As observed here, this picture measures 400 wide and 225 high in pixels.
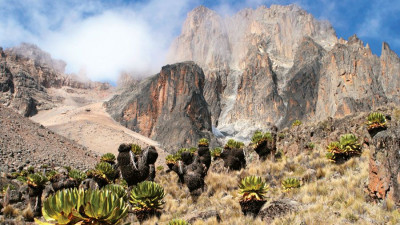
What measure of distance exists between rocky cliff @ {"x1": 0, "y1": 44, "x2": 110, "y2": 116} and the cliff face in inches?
1397

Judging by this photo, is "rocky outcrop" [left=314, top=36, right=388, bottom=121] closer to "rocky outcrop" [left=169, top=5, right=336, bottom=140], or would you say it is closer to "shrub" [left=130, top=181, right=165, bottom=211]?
"rocky outcrop" [left=169, top=5, right=336, bottom=140]

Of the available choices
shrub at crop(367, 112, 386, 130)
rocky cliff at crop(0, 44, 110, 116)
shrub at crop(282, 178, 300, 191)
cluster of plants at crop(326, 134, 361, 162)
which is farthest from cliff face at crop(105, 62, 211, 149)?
shrub at crop(282, 178, 300, 191)

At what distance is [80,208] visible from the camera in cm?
453

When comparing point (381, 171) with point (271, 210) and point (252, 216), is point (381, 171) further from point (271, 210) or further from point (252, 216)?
Result: point (252, 216)

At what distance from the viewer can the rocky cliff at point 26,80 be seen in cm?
10519

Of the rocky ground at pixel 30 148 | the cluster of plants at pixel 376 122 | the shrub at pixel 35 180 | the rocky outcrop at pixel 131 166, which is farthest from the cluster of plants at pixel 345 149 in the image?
the rocky ground at pixel 30 148

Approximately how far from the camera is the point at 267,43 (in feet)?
508

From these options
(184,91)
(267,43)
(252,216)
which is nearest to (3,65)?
(184,91)

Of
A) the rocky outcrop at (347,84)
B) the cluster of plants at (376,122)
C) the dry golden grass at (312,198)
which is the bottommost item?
the dry golden grass at (312,198)

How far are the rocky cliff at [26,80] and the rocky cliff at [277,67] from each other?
69.9m

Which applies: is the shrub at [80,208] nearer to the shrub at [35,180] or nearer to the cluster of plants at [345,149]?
the shrub at [35,180]

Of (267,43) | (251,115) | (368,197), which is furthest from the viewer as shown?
(267,43)

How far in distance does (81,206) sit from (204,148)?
46.9ft

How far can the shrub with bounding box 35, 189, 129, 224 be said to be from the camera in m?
4.38
